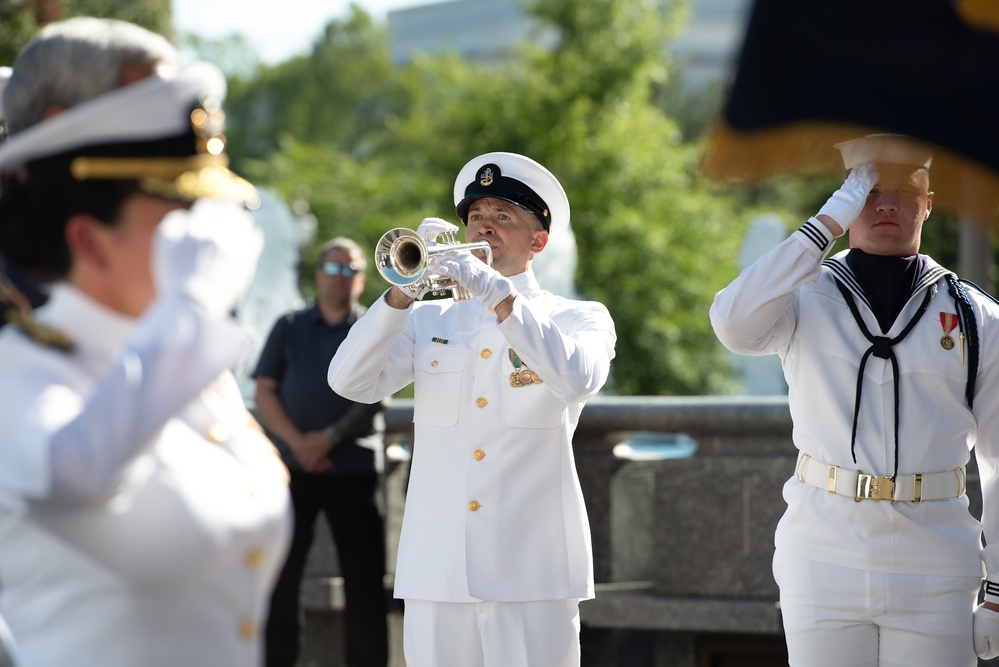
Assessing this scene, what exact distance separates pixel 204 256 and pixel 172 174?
21 cm

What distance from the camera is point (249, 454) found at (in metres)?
2.50

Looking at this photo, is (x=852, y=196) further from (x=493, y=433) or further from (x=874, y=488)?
(x=493, y=433)

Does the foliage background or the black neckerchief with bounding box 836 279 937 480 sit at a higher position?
the foliage background

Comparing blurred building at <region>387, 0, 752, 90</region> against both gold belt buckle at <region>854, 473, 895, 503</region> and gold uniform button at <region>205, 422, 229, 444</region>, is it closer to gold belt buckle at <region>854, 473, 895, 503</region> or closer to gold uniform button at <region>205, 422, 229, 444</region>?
gold belt buckle at <region>854, 473, 895, 503</region>

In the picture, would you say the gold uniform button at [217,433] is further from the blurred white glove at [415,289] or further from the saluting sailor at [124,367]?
the blurred white glove at [415,289]

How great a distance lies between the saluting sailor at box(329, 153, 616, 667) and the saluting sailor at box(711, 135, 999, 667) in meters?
0.67

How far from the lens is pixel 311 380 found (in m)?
7.23

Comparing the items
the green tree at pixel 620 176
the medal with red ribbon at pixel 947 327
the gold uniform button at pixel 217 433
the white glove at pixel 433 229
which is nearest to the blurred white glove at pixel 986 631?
the medal with red ribbon at pixel 947 327

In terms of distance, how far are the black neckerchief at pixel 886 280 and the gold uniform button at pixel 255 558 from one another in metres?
2.65

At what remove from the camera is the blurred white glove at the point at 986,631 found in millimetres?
4242

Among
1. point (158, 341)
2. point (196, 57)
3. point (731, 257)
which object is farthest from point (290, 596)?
point (196, 57)

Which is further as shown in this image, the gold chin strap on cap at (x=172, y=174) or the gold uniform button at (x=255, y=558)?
the gold uniform button at (x=255, y=558)

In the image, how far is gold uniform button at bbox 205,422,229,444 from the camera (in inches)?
95.9

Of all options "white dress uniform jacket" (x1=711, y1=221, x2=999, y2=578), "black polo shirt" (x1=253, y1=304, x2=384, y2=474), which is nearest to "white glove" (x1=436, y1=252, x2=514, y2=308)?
"white dress uniform jacket" (x1=711, y1=221, x2=999, y2=578)
